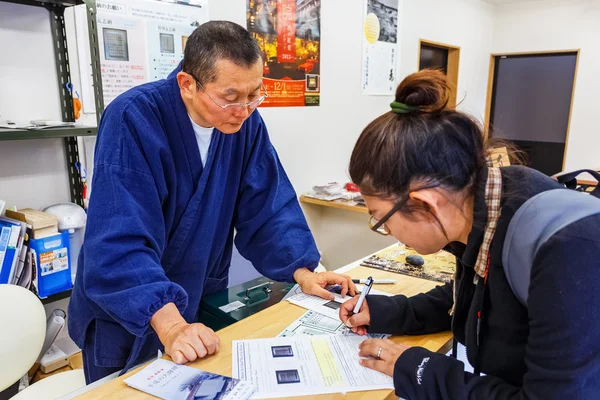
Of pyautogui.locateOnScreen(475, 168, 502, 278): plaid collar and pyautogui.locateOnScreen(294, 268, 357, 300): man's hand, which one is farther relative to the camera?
pyautogui.locateOnScreen(294, 268, 357, 300): man's hand

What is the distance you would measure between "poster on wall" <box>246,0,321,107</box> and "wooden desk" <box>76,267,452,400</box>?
5.65 feet

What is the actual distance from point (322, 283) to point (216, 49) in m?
0.70

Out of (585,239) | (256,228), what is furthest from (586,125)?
(585,239)

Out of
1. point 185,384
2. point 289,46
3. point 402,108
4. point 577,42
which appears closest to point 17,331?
point 185,384

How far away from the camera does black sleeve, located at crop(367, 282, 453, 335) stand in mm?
1052

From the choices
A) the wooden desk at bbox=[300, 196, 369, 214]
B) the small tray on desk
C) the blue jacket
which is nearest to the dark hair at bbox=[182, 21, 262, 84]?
the blue jacket

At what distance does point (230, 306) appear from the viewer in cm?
135

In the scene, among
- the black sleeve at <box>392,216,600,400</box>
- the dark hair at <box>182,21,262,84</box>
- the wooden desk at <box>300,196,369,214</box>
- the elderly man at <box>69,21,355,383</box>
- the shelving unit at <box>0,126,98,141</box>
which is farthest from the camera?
the wooden desk at <box>300,196,369,214</box>

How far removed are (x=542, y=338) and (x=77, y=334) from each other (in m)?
1.13

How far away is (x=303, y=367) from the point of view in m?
0.91

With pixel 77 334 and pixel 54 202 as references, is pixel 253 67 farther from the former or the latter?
pixel 54 202

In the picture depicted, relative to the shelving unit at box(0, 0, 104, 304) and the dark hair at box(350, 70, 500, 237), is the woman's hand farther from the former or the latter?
the shelving unit at box(0, 0, 104, 304)

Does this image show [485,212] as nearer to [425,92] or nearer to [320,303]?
[425,92]

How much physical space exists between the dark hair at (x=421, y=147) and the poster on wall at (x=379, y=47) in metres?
2.77
